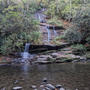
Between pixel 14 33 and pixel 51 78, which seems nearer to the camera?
pixel 51 78

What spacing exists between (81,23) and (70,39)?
3.36m

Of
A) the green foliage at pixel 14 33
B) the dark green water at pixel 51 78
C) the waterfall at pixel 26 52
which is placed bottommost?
the waterfall at pixel 26 52

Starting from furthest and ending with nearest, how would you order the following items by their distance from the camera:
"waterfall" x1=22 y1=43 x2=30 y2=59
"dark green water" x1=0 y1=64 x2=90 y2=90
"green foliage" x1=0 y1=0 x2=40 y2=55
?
"waterfall" x1=22 y1=43 x2=30 y2=59, "green foliage" x1=0 y1=0 x2=40 y2=55, "dark green water" x1=0 y1=64 x2=90 y2=90

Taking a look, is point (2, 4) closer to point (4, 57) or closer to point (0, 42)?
point (0, 42)

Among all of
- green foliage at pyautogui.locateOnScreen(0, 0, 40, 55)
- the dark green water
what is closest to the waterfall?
green foliage at pyautogui.locateOnScreen(0, 0, 40, 55)

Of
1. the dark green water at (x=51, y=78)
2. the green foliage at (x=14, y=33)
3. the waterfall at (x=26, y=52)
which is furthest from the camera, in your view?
the waterfall at (x=26, y=52)

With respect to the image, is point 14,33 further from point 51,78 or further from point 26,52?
point 51,78

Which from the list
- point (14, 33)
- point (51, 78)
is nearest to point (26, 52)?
point (14, 33)

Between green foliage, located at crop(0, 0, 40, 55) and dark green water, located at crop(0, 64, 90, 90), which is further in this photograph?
green foliage, located at crop(0, 0, 40, 55)

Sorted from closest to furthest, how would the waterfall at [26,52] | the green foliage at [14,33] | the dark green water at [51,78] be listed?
1. the dark green water at [51,78]
2. the green foliage at [14,33]
3. the waterfall at [26,52]

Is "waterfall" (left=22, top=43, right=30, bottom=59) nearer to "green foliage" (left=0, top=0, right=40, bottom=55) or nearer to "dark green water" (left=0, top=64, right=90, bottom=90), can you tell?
"green foliage" (left=0, top=0, right=40, bottom=55)

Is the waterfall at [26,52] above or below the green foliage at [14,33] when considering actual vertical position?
below

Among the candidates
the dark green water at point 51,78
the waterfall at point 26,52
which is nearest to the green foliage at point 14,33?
the waterfall at point 26,52

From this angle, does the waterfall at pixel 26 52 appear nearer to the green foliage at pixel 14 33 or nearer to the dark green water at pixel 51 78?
the green foliage at pixel 14 33
